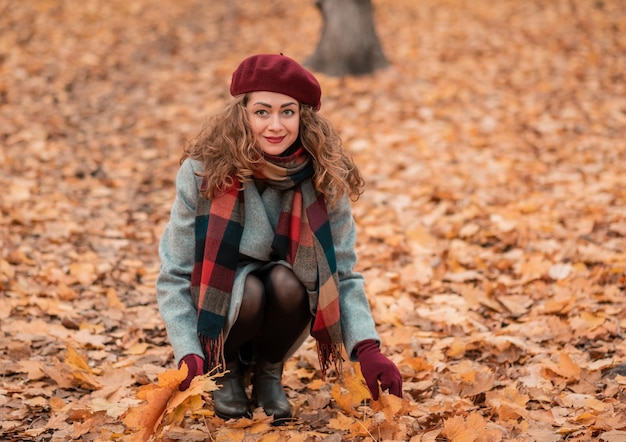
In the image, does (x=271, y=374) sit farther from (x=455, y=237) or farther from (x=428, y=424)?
(x=455, y=237)

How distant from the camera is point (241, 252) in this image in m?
2.28

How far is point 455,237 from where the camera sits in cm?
400

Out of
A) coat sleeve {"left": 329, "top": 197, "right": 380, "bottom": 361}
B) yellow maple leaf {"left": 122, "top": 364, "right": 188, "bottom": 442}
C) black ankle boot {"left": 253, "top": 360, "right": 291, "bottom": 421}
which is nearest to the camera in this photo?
yellow maple leaf {"left": 122, "top": 364, "right": 188, "bottom": 442}

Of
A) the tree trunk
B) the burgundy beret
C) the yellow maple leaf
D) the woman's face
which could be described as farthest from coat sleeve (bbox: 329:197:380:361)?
the tree trunk

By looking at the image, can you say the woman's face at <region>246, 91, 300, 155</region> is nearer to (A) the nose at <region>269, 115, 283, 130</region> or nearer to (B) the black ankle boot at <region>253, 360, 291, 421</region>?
(A) the nose at <region>269, 115, 283, 130</region>

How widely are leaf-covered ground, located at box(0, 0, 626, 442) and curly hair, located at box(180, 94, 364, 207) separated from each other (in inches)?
26.4

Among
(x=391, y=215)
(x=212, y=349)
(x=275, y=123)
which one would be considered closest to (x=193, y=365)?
(x=212, y=349)

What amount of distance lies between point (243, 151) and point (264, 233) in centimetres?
29

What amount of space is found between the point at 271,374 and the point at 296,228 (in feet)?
1.97

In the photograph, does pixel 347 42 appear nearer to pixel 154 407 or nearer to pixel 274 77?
pixel 274 77

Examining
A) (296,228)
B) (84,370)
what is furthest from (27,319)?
(296,228)

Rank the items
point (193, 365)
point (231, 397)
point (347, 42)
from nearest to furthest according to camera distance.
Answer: point (193, 365), point (231, 397), point (347, 42)

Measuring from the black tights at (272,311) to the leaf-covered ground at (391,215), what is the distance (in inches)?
10.9

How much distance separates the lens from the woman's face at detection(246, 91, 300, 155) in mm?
2203
